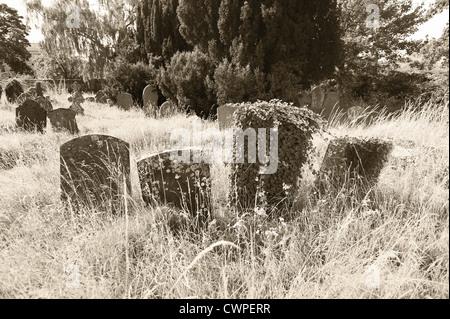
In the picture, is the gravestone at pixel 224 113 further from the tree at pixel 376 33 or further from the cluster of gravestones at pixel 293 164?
the tree at pixel 376 33

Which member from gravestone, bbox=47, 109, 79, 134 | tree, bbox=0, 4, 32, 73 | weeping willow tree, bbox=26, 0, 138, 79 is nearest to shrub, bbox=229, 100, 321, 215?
gravestone, bbox=47, 109, 79, 134

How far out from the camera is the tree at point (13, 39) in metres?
25.6

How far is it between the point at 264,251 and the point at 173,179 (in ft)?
5.04

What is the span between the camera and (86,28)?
1931 cm

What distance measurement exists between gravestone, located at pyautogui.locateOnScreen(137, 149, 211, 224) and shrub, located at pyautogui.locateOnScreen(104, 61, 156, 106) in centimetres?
1103

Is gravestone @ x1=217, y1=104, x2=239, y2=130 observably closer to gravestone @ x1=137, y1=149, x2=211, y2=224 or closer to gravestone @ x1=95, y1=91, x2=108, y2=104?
gravestone @ x1=137, y1=149, x2=211, y2=224

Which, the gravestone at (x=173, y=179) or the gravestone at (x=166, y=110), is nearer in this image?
the gravestone at (x=173, y=179)

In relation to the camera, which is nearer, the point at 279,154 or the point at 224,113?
the point at 279,154

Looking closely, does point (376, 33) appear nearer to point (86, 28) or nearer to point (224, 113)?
point (224, 113)

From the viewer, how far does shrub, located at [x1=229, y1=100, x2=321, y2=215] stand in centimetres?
320

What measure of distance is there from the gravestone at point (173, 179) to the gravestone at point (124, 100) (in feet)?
34.8

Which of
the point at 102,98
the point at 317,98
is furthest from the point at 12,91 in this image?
the point at 317,98

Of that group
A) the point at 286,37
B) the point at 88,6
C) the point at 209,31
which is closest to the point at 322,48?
the point at 286,37

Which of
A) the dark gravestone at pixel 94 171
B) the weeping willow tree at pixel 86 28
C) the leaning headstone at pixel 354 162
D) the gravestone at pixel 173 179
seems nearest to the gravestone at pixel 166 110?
the dark gravestone at pixel 94 171
